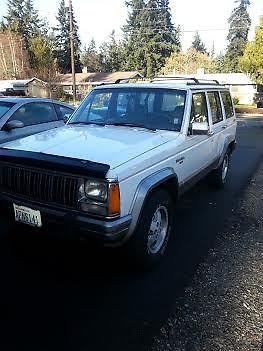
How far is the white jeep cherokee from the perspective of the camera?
3.35m

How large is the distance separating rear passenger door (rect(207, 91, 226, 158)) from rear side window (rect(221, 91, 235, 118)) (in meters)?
0.34

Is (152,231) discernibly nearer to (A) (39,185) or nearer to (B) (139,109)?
(A) (39,185)

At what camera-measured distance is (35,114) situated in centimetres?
798

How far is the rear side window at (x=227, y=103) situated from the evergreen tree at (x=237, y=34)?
71132 millimetres

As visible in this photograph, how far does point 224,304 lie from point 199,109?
2803mm

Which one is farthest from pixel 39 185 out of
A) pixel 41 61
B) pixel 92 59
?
pixel 92 59

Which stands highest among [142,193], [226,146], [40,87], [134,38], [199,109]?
[134,38]

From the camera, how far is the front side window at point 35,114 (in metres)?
7.61

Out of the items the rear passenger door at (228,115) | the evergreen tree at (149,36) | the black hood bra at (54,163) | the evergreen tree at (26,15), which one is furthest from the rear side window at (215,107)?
the evergreen tree at (26,15)

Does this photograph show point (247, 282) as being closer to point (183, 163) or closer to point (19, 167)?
point (183, 163)

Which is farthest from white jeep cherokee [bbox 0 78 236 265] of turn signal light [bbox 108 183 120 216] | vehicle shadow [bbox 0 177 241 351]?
vehicle shadow [bbox 0 177 241 351]

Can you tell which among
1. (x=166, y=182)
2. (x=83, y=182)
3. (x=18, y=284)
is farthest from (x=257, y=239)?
(x=18, y=284)

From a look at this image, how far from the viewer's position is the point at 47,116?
8258 mm

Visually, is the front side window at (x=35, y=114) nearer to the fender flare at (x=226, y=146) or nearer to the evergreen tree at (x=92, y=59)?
the fender flare at (x=226, y=146)
